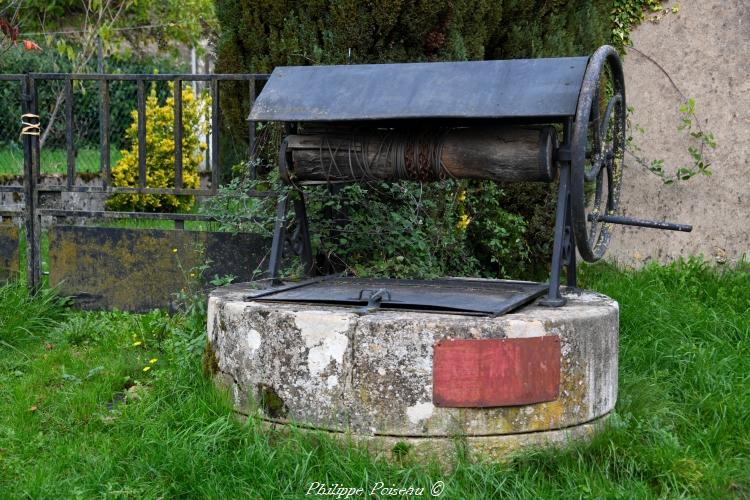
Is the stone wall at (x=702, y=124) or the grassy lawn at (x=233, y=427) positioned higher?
the stone wall at (x=702, y=124)

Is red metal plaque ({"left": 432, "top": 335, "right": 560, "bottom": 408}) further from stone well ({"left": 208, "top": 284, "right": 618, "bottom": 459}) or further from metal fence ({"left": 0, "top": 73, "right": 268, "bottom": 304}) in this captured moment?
metal fence ({"left": 0, "top": 73, "right": 268, "bottom": 304})

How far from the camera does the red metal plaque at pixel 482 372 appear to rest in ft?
10.7

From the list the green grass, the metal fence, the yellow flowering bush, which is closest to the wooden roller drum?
the metal fence

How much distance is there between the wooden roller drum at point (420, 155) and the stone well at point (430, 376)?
66 centimetres

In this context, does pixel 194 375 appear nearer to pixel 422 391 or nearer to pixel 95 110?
pixel 422 391

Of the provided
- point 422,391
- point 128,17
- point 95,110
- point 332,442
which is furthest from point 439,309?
point 128,17

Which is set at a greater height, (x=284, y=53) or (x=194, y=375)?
(x=284, y=53)

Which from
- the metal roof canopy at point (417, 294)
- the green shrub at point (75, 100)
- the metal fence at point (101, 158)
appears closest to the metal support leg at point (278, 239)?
the metal roof canopy at point (417, 294)

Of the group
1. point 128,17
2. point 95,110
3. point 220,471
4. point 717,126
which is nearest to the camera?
point 220,471

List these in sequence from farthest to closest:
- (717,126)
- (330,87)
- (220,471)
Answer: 1. (717,126)
2. (330,87)
3. (220,471)

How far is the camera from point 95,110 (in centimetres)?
1230

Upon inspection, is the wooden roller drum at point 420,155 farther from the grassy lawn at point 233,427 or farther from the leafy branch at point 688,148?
the leafy branch at point 688,148

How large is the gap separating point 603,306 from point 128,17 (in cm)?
1262

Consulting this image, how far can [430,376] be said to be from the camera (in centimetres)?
327
